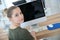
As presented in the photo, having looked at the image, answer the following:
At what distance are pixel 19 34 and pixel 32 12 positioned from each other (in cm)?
26

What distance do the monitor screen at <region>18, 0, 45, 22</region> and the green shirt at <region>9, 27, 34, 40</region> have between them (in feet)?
0.51

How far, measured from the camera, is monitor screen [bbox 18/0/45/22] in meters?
1.35

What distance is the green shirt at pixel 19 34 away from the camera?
122cm

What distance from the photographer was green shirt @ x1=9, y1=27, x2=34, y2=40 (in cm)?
122

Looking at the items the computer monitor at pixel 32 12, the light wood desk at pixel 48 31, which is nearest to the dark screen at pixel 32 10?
the computer monitor at pixel 32 12

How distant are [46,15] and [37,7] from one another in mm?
129

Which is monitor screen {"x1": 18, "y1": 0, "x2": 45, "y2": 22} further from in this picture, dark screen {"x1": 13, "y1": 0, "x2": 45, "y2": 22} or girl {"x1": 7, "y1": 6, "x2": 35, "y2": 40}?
girl {"x1": 7, "y1": 6, "x2": 35, "y2": 40}

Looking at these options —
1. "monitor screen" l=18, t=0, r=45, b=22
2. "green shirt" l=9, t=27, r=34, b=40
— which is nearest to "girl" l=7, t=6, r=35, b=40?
"green shirt" l=9, t=27, r=34, b=40

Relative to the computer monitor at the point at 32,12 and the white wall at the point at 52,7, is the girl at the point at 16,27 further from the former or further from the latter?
the white wall at the point at 52,7

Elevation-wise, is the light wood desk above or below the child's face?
below

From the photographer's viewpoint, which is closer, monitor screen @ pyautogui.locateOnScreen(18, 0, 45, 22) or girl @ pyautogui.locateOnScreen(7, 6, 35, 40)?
girl @ pyautogui.locateOnScreen(7, 6, 35, 40)

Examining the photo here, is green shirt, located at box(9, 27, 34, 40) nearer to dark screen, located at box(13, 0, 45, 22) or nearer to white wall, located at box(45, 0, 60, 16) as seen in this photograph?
dark screen, located at box(13, 0, 45, 22)

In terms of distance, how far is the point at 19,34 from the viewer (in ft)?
4.01

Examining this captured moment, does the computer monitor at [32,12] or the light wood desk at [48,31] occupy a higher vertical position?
the computer monitor at [32,12]
